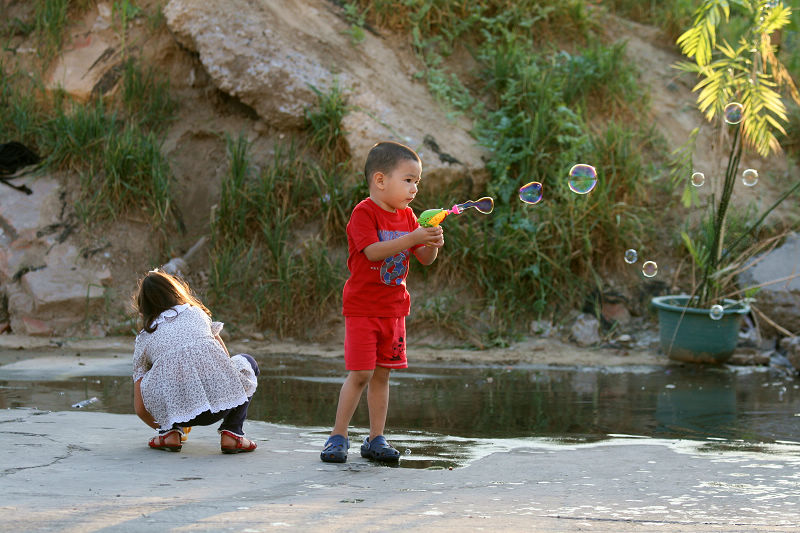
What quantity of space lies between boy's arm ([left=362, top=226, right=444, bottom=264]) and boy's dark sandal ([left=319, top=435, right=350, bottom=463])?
781 mm

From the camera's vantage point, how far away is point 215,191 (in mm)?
8953

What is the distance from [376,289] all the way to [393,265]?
129 mm

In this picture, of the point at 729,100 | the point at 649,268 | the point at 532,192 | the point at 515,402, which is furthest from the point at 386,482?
the point at 729,100

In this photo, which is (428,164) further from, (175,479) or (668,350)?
(175,479)

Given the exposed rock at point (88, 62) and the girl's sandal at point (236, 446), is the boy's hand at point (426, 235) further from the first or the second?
the exposed rock at point (88, 62)

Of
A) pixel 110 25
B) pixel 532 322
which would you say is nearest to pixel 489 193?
pixel 532 322

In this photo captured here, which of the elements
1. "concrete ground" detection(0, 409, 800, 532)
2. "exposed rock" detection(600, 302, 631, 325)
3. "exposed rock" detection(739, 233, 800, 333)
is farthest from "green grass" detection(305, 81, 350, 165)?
"concrete ground" detection(0, 409, 800, 532)

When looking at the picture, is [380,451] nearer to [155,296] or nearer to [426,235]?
[426,235]

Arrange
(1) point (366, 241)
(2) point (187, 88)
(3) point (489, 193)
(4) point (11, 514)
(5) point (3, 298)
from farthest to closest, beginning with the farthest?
(2) point (187, 88)
(3) point (489, 193)
(5) point (3, 298)
(1) point (366, 241)
(4) point (11, 514)

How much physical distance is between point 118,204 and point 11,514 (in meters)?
6.19

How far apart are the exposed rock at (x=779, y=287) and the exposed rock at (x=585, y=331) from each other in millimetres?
1395

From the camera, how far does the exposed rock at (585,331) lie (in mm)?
7891

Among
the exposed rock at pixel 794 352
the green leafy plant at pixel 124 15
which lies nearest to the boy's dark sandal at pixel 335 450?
the exposed rock at pixel 794 352

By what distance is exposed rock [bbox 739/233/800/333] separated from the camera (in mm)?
7926
